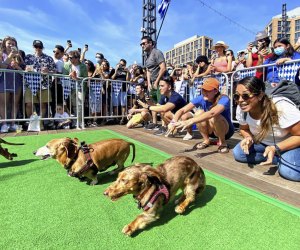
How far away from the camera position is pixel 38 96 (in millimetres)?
7199

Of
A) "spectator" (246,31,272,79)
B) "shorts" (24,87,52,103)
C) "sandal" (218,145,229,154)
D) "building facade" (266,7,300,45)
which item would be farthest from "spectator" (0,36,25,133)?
"building facade" (266,7,300,45)

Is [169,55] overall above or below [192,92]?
above

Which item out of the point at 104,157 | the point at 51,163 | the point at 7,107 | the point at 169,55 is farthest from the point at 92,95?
the point at 169,55

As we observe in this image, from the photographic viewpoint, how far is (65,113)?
7715 mm

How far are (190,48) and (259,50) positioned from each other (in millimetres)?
106241

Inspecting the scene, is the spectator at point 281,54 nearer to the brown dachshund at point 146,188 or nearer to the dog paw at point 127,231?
the brown dachshund at point 146,188

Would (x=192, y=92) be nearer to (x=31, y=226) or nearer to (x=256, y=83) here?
(x=256, y=83)

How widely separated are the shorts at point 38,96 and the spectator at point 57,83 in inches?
8.0

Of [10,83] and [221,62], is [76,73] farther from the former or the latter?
[221,62]

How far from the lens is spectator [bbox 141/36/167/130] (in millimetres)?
6945

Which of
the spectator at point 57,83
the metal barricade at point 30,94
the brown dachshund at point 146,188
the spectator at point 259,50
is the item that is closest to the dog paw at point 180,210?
the brown dachshund at point 146,188

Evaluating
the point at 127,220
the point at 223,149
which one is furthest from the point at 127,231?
the point at 223,149

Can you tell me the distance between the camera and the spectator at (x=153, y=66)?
6.95 m

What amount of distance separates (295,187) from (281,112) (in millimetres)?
835
